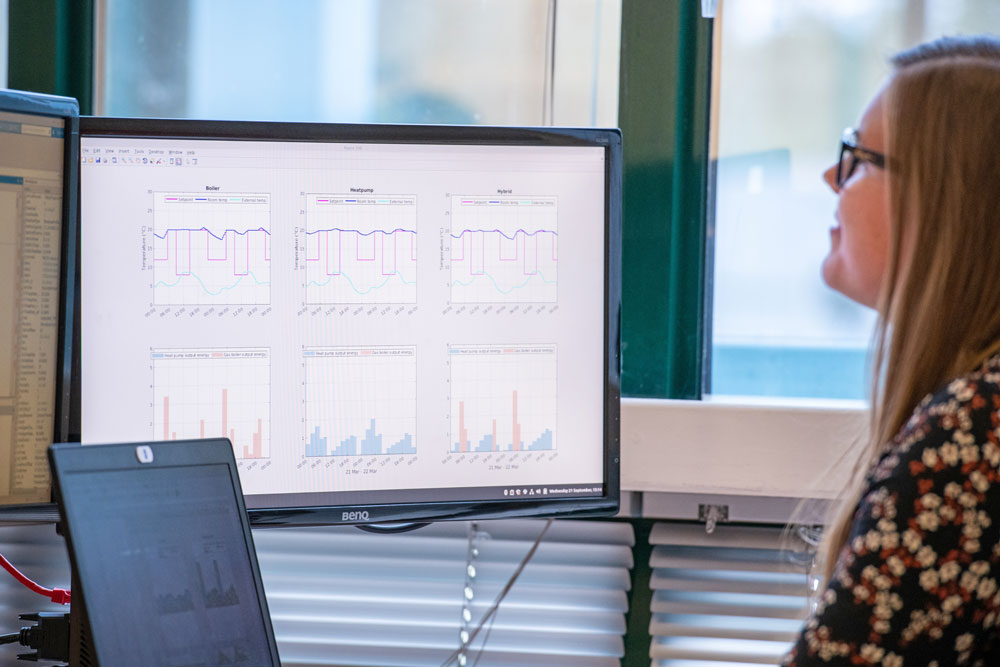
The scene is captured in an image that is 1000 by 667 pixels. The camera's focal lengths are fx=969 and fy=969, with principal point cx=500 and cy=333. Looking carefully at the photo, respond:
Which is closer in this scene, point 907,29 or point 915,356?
point 915,356

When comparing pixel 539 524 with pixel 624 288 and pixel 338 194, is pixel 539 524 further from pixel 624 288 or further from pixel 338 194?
pixel 338 194

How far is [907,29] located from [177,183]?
1.19 m

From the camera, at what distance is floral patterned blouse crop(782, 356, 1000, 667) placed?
762 mm

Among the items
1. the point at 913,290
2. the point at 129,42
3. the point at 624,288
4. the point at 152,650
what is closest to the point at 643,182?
the point at 624,288

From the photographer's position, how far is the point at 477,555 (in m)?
1.57

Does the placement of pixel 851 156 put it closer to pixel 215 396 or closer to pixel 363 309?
pixel 363 309

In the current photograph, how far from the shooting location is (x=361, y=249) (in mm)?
1237

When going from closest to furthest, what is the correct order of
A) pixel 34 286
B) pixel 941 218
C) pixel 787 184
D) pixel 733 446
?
1. pixel 941 218
2. pixel 34 286
3. pixel 733 446
4. pixel 787 184

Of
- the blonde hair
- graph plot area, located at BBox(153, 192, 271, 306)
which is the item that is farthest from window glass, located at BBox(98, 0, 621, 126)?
the blonde hair

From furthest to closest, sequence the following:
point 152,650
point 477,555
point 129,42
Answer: point 129,42, point 477,555, point 152,650

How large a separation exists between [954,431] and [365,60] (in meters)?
1.22

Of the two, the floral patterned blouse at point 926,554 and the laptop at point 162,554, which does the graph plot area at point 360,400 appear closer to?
the laptop at point 162,554

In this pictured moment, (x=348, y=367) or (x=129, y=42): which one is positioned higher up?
(x=129, y=42)

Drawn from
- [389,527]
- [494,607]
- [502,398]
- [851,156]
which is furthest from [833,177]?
[494,607]
